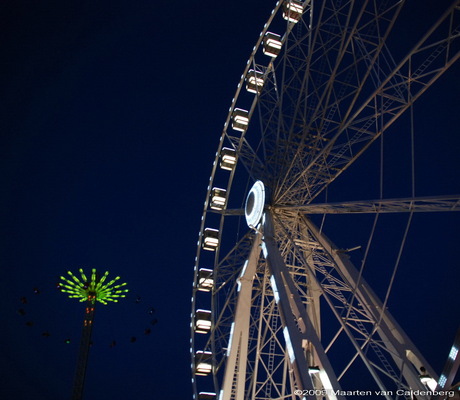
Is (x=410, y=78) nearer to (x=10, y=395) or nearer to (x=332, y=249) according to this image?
(x=332, y=249)

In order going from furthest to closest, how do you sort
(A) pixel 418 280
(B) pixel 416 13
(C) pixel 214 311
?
1. (A) pixel 418 280
2. (B) pixel 416 13
3. (C) pixel 214 311

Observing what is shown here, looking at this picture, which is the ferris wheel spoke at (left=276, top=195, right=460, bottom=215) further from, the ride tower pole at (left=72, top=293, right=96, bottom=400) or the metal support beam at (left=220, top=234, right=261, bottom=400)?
the ride tower pole at (left=72, top=293, right=96, bottom=400)

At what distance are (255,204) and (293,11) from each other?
760 cm

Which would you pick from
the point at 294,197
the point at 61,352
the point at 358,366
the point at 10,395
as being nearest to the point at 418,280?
the point at 358,366

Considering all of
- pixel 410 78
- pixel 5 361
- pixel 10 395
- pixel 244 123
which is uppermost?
pixel 244 123

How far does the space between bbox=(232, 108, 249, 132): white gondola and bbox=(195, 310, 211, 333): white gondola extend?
778cm

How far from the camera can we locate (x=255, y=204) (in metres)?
14.6

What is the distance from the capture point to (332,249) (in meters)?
12.6

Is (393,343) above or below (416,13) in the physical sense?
below

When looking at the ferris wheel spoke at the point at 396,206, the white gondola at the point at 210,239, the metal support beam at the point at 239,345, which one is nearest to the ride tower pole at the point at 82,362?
the white gondola at the point at 210,239

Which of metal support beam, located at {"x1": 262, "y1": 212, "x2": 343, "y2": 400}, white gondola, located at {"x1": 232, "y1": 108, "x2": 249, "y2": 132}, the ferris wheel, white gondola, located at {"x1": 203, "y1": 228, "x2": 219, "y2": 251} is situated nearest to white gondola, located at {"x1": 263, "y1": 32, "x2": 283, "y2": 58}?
the ferris wheel

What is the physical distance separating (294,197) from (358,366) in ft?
121

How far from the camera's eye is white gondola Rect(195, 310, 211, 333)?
16594 mm

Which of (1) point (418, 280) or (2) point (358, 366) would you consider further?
(1) point (418, 280)
